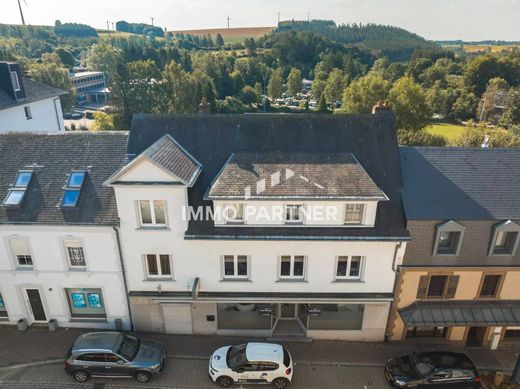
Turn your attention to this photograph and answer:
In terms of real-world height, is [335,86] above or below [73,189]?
below

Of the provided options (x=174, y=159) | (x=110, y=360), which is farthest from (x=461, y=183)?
(x=110, y=360)

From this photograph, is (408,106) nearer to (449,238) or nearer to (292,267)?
(449,238)

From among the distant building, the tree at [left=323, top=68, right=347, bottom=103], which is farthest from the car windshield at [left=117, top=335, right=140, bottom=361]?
the distant building

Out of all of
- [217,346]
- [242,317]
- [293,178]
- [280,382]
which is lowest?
[217,346]

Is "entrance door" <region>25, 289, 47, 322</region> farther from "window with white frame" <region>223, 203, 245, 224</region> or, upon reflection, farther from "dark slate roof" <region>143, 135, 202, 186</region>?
"window with white frame" <region>223, 203, 245, 224</region>

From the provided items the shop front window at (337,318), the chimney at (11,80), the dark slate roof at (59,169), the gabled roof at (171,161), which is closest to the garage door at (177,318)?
the dark slate roof at (59,169)

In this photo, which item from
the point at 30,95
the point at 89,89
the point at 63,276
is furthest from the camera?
the point at 89,89

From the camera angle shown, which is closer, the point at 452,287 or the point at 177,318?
the point at 452,287
